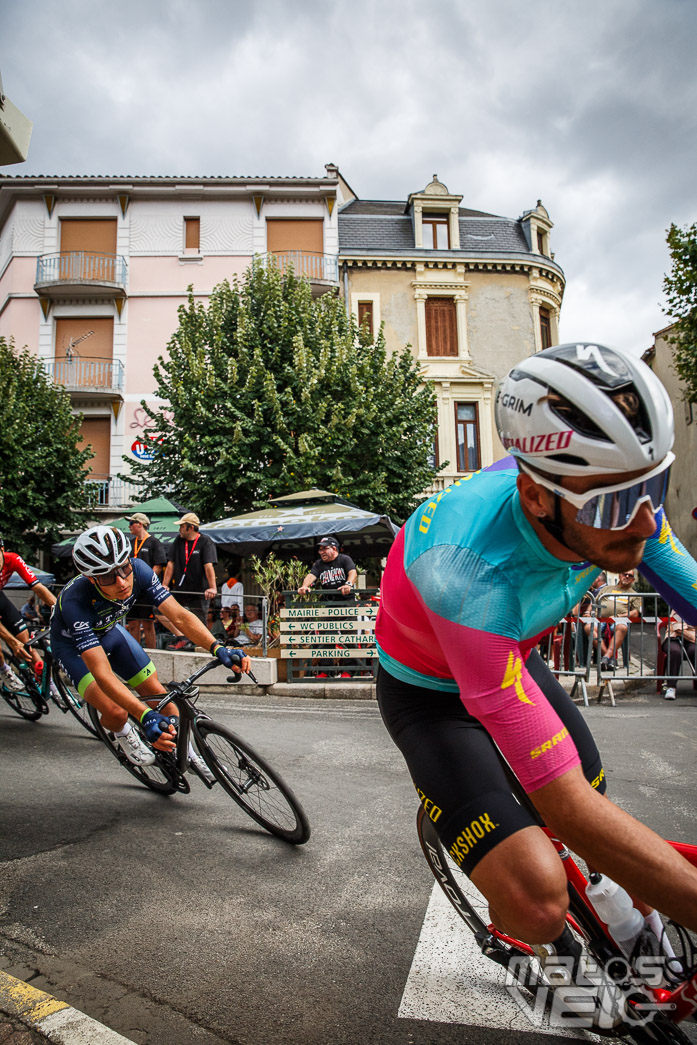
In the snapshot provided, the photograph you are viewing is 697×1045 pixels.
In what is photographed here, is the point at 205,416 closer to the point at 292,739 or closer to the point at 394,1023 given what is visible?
the point at 292,739

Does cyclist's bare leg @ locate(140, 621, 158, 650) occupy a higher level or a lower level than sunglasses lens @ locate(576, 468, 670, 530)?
lower

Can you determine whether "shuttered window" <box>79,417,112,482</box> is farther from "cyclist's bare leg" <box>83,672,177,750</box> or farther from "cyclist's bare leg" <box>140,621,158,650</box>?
"cyclist's bare leg" <box>83,672,177,750</box>

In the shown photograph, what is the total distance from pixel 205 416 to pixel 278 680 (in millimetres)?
10348

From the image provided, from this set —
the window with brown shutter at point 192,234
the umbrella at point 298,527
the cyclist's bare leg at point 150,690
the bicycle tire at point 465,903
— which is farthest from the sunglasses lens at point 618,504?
the window with brown shutter at point 192,234

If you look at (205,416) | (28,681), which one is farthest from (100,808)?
(205,416)

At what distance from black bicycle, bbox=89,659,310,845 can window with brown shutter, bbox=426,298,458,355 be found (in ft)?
79.3

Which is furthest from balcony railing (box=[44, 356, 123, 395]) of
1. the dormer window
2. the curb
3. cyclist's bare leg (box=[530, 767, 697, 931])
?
cyclist's bare leg (box=[530, 767, 697, 931])

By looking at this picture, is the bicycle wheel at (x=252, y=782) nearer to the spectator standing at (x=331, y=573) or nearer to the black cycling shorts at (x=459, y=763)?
the black cycling shorts at (x=459, y=763)

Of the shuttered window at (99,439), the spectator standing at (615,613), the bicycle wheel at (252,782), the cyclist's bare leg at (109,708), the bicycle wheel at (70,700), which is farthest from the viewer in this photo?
the shuttered window at (99,439)

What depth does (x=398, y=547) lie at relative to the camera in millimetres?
2268

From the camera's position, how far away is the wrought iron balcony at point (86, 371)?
88.4 feet

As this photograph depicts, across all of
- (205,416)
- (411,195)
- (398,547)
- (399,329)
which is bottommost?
(398,547)

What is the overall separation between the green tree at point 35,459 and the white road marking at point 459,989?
70.0ft

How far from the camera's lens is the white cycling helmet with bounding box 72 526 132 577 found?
4746mm
